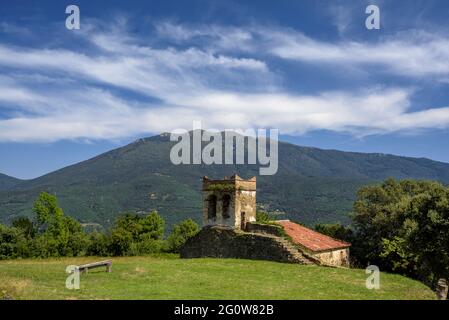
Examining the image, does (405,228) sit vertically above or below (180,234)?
above

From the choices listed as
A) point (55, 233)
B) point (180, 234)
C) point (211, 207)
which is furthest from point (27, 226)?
point (211, 207)

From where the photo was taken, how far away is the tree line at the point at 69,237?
5419 centimetres

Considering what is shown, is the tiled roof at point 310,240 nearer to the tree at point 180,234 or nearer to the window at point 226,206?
the window at point 226,206

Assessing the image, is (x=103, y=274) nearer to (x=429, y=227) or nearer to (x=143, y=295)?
(x=143, y=295)

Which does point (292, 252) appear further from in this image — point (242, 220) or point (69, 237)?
point (69, 237)

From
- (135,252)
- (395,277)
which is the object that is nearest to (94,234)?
(135,252)

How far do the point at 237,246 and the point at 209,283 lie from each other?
13.3 metres

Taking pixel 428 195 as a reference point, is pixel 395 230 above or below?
below

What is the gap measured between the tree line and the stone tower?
2134 centimetres

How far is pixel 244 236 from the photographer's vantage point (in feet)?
114

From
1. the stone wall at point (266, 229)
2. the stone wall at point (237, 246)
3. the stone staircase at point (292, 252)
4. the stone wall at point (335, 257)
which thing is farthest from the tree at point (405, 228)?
the stone wall at point (266, 229)

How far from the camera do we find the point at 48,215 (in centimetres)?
6019

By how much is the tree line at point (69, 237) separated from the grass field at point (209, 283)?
30.1 meters
